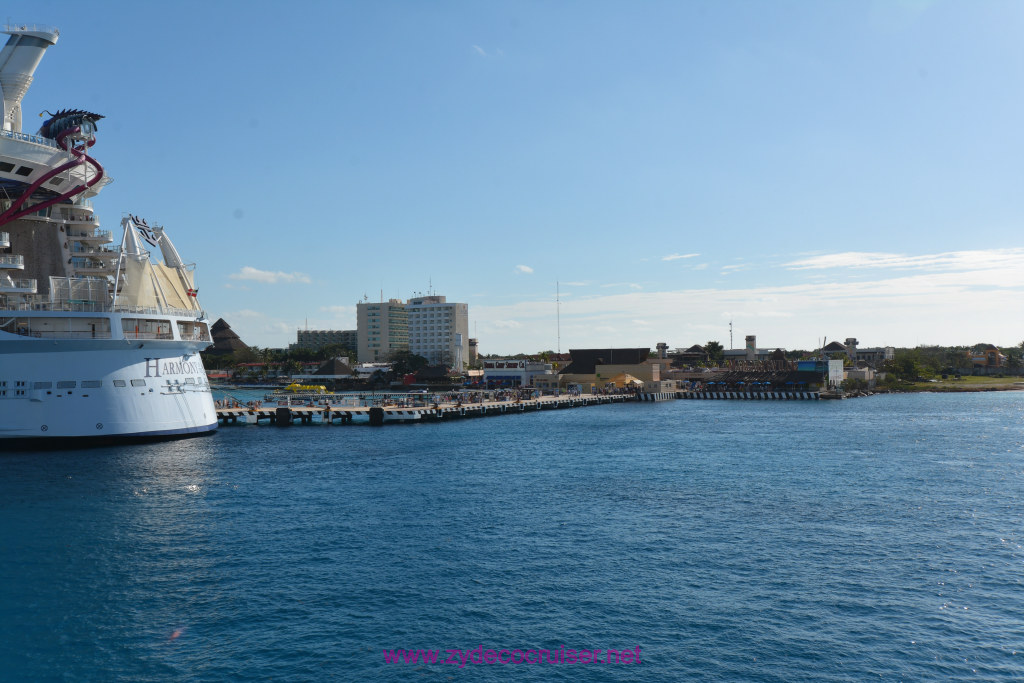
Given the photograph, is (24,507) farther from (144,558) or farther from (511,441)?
(511,441)

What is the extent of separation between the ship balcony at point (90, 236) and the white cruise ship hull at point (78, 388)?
1576cm

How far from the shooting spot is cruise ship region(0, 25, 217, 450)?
53.9 meters

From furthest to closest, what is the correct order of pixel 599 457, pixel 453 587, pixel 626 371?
1. pixel 626 371
2. pixel 599 457
3. pixel 453 587

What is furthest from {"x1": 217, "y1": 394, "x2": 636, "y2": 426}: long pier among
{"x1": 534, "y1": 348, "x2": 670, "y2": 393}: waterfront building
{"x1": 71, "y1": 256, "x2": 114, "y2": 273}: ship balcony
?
{"x1": 534, "y1": 348, "x2": 670, "y2": 393}: waterfront building

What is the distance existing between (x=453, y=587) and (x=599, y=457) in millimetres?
35865

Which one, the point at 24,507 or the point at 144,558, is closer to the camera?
the point at 144,558

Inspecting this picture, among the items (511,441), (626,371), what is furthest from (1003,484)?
(626,371)

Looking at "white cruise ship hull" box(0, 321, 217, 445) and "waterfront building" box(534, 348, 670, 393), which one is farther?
"waterfront building" box(534, 348, 670, 393)

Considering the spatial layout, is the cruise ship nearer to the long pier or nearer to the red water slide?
the red water slide

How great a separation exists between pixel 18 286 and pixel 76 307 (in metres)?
6.06

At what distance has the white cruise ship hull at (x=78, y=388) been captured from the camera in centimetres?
5362

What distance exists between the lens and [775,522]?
35188 millimetres

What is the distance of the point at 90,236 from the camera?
6756cm

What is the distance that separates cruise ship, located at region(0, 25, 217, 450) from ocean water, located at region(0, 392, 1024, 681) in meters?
3.65
